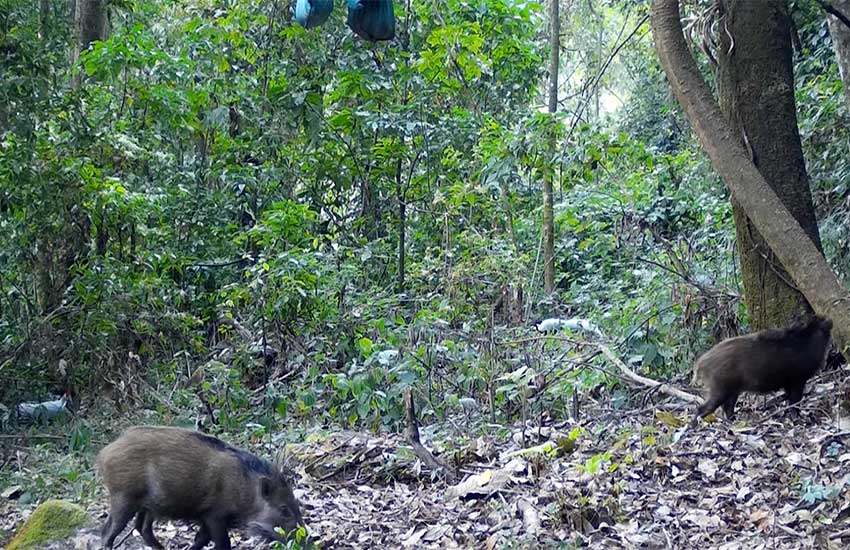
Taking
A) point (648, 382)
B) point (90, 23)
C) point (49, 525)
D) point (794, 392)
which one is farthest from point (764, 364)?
point (90, 23)

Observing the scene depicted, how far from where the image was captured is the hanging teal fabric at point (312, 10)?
898 cm

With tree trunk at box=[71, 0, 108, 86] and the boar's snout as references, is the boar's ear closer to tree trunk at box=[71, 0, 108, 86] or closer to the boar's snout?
the boar's snout

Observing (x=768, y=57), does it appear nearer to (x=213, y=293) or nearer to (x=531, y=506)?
(x=531, y=506)

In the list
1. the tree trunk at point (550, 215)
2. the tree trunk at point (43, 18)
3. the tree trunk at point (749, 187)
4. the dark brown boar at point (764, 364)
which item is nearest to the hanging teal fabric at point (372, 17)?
the tree trunk at point (550, 215)

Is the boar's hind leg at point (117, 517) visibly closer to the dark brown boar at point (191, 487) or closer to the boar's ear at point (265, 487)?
the dark brown boar at point (191, 487)

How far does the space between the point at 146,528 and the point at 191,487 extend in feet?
1.36

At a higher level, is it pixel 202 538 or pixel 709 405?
pixel 709 405

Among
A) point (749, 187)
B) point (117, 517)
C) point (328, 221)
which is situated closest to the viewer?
point (117, 517)

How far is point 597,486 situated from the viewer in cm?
540

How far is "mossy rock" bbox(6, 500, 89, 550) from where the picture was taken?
511 centimetres

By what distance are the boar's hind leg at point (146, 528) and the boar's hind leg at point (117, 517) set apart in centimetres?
15

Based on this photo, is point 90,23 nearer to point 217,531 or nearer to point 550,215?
point 550,215

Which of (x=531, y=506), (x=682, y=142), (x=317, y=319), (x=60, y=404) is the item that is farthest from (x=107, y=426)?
(x=682, y=142)

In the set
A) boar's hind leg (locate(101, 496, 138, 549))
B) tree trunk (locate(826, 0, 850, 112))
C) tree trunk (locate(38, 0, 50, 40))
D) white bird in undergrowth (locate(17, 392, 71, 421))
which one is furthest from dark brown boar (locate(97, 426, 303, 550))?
tree trunk (locate(38, 0, 50, 40))
